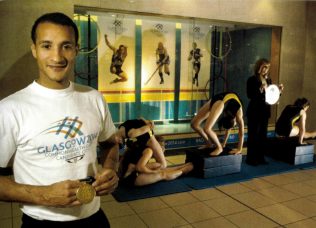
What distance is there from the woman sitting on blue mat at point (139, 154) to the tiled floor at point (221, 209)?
404 millimetres

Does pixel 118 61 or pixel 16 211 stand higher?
pixel 118 61

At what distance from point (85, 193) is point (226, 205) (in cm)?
265

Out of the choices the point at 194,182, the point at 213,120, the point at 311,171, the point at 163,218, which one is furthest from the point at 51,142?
the point at 311,171

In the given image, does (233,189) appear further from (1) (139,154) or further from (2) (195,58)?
(2) (195,58)

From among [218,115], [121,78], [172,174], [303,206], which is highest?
[121,78]

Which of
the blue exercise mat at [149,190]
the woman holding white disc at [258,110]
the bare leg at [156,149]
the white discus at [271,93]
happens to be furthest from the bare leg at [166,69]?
the blue exercise mat at [149,190]

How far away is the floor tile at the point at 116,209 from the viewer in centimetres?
319

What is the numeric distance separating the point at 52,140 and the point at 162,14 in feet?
15.0

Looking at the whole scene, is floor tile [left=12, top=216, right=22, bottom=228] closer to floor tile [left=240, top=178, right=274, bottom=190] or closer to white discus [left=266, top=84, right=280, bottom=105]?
floor tile [left=240, top=178, right=274, bottom=190]

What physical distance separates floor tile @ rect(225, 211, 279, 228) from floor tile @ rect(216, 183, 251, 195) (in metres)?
0.57

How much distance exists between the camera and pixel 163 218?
3119 mm

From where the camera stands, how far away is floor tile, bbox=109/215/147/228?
2951 mm

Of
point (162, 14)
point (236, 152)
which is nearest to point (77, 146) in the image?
point (236, 152)

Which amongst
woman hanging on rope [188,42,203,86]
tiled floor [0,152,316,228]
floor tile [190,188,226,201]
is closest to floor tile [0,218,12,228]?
tiled floor [0,152,316,228]
